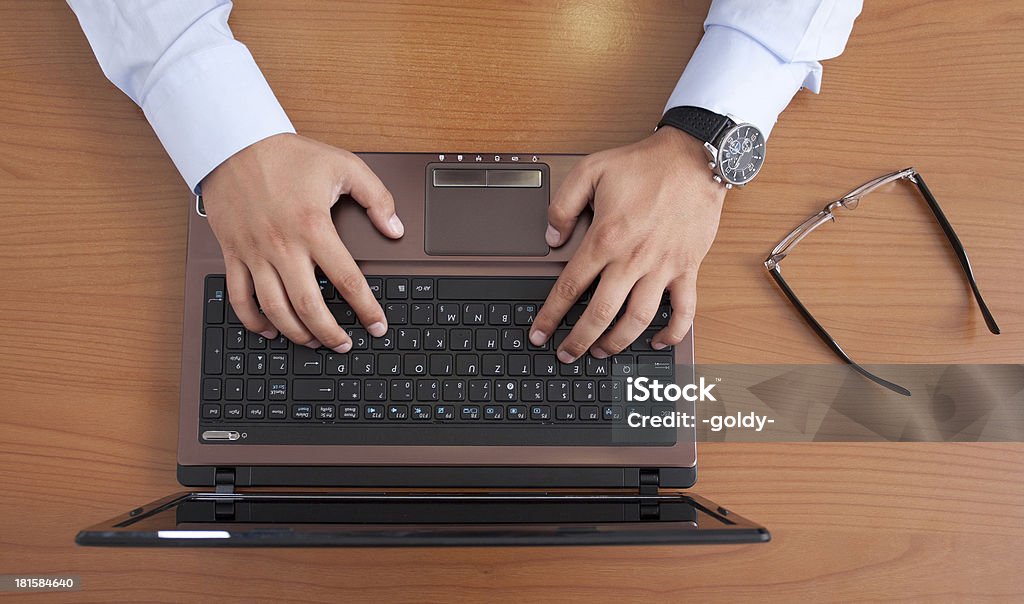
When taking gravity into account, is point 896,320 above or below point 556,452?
above

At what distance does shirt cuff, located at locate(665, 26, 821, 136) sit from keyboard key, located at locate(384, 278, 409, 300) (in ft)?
1.10

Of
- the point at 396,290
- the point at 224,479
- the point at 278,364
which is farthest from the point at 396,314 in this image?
the point at 224,479

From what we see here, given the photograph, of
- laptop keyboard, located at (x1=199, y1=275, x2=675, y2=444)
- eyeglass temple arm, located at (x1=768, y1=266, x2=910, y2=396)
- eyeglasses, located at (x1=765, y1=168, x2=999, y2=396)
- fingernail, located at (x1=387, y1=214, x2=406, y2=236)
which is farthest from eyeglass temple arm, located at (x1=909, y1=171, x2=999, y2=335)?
fingernail, located at (x1=387, y1=214, x2=406, y2=236)

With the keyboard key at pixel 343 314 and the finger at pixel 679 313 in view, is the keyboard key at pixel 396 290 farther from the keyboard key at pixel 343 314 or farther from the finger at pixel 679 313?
the finger at pixel 679 313

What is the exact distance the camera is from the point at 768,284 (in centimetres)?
74

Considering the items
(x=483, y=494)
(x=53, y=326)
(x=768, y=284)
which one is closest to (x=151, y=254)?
(x=53, y=326)

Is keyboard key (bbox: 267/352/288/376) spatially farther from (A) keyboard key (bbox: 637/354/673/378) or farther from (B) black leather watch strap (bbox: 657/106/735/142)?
(B) black leather watch strap (bbox: 657/106/735/142)

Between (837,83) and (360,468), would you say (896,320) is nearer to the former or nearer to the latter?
(837,83)

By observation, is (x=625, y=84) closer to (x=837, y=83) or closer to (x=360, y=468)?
(x=837, y=83)

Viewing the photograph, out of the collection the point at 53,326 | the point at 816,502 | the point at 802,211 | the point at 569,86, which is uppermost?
the point at 569,86

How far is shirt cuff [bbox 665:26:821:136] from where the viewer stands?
0.70m

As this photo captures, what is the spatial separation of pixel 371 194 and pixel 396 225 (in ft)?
0.13

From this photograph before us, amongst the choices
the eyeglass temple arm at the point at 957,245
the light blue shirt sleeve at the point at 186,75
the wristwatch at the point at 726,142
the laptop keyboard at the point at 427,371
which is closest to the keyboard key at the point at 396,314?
the laptop keyboard at the point at 427,371

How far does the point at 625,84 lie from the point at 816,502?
19.4 inches
